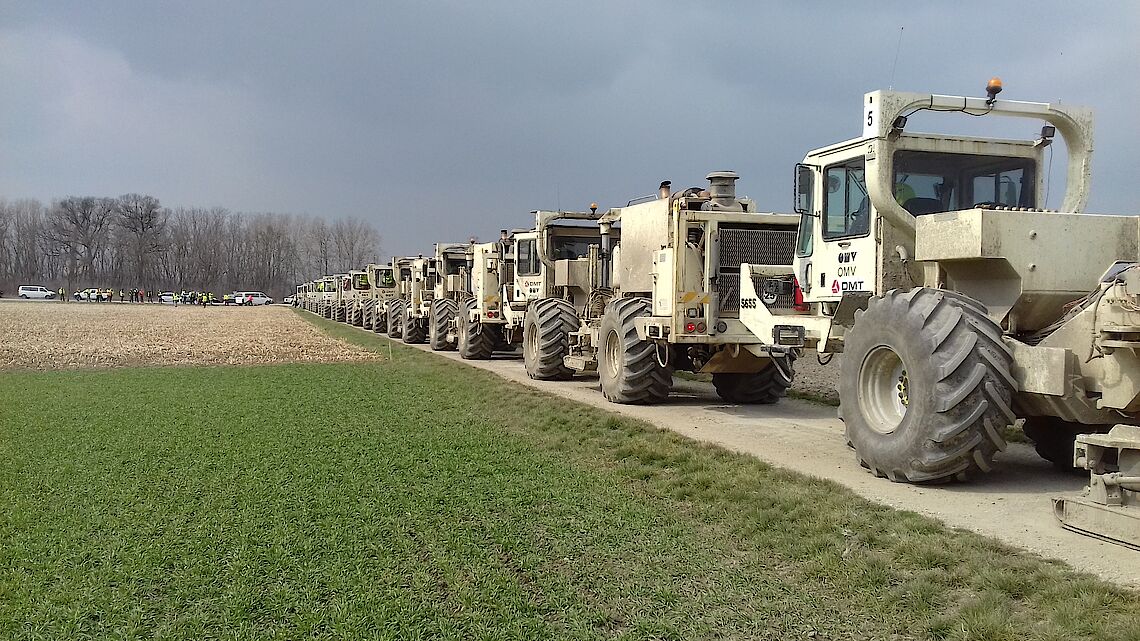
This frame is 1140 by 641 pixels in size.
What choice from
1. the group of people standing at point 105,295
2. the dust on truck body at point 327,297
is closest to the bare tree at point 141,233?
the group of people standing at point 105,295

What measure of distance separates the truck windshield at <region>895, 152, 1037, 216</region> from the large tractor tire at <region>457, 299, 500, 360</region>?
14.0 metres

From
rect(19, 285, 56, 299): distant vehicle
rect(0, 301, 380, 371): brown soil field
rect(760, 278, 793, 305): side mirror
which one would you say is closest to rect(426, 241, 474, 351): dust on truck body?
rect(0, 301, 380, 371): brown soil field

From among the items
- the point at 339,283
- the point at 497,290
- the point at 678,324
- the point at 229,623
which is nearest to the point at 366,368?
the point at 497,290

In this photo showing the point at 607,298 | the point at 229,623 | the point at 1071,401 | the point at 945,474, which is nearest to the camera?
the point at 229,623

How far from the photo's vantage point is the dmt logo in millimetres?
8047

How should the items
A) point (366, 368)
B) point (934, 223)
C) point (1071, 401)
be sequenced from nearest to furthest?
point (1071, 401)
point (934, 223)
point (366, 368)

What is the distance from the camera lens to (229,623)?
415cm

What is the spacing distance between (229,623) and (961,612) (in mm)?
3379

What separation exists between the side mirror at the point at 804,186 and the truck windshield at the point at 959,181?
1181 millimetres

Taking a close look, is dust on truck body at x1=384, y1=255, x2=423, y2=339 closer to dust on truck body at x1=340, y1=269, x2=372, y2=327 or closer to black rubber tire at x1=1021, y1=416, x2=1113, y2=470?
dust on truck body at x1=340, y1=269, x2=372, y2=327

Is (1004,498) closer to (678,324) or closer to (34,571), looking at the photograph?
(678,324)

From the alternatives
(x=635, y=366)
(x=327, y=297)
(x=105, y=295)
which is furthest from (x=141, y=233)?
(x=635, y=366)

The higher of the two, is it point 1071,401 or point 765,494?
point 1071,401

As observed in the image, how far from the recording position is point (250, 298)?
102 metres
